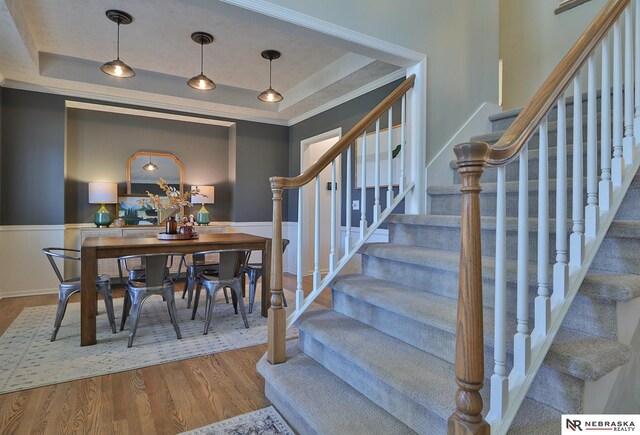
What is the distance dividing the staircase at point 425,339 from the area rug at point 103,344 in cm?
96

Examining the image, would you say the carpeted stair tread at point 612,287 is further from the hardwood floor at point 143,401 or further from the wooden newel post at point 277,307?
the hardwood floor at point 143,401

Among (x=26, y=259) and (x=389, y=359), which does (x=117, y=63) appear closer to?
(x=26, y=259)

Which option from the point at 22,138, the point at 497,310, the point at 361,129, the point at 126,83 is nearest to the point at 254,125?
the point at 126,83

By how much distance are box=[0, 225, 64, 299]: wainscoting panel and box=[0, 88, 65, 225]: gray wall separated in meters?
0.11

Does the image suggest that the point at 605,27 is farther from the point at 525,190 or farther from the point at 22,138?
the point at 22,138

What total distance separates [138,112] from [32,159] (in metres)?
1.43

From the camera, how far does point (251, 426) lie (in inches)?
72.1

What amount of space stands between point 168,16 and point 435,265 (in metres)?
3.19

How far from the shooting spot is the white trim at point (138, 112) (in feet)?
15.8

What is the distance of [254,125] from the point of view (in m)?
5.91

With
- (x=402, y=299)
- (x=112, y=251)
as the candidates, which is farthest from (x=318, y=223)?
(x=112, y=251)

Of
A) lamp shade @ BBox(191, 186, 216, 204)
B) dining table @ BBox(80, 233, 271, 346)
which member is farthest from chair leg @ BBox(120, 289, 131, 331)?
lamp shade @ BBox(191, 186, 216, 204)

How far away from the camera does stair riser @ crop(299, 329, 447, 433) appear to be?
141 centimetres

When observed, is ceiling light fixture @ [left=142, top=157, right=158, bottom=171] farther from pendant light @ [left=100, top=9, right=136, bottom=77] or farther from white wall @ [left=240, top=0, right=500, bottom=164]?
white wall @ [left=240, top=0, right=500, bottom=164]
